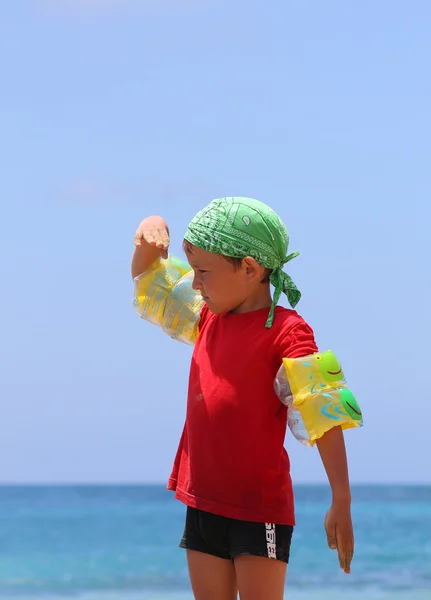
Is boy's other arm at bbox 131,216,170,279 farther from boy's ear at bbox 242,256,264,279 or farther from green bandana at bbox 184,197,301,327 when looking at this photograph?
boy's ear at bbox 242,256,264,279

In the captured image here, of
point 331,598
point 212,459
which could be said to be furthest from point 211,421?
point 331,598

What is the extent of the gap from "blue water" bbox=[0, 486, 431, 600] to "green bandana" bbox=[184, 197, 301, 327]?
7.36 meters

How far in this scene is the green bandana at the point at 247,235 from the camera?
3346 millimetres

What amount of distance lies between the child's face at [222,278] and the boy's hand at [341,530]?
0.65 meters

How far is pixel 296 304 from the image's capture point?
3.45 metres

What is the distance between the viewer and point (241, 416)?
330 cm

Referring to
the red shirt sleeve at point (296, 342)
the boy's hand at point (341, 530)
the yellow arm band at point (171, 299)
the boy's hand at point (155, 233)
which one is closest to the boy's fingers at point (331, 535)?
the boy's hand at point (341, 530)

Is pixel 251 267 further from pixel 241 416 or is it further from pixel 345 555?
pixel 345 555

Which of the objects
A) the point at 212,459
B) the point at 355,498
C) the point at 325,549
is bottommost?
the point at 212,459

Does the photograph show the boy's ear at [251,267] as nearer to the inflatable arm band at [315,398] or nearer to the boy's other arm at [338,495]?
the inflatable arm band at [315,398]

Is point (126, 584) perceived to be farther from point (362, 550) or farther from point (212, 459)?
point (212, 459)

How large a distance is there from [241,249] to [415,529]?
56.5 ft

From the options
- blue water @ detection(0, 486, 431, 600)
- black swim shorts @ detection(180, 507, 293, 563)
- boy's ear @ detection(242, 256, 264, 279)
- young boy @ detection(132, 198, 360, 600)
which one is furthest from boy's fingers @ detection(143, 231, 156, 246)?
blue water @ detection(0, 486, 431, 600)

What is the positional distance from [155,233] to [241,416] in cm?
64
